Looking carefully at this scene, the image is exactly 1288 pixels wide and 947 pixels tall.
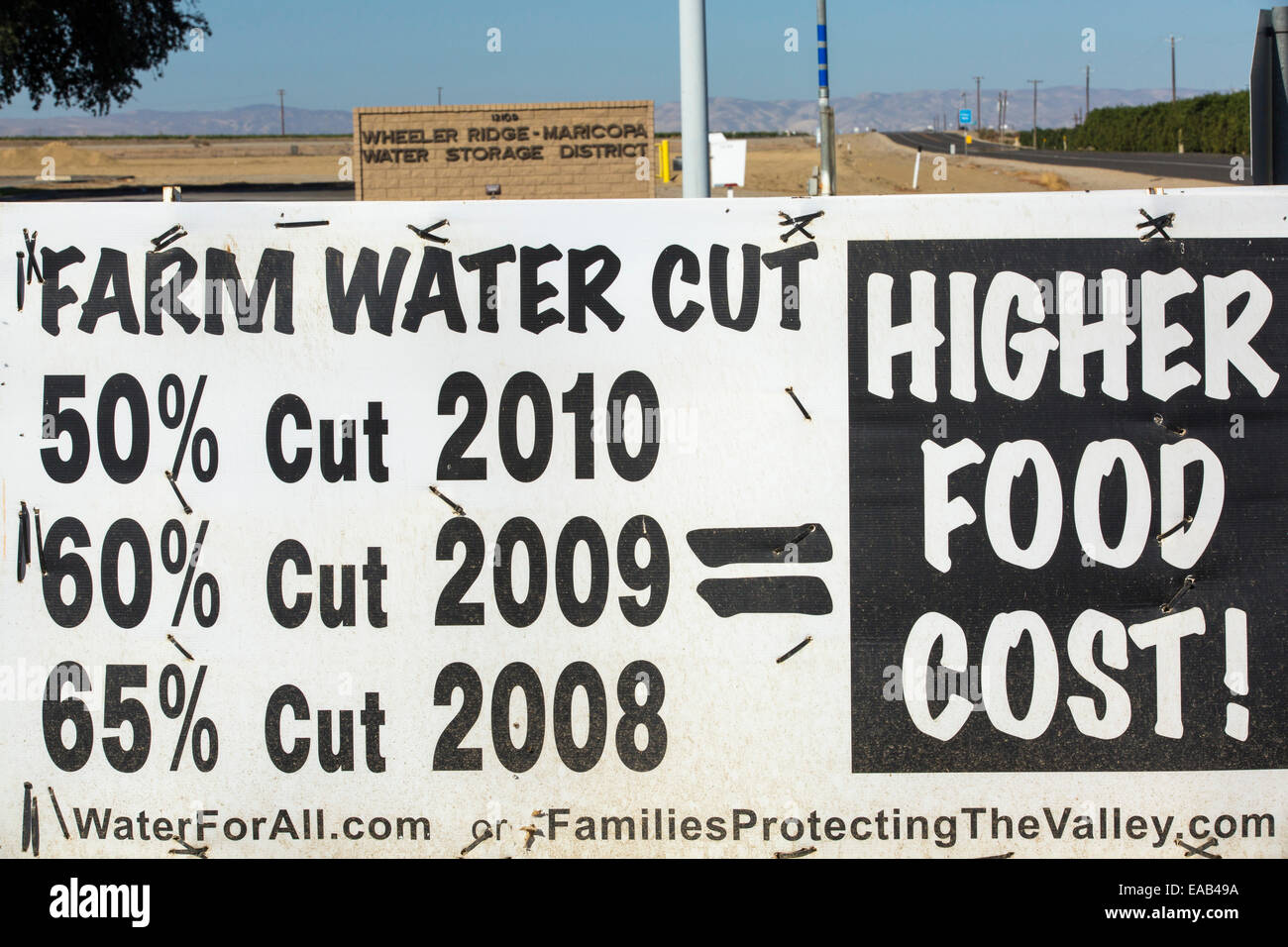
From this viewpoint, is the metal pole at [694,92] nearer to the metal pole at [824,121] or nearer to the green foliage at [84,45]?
the metal pole at [824,121]

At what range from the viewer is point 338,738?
9.37 ft

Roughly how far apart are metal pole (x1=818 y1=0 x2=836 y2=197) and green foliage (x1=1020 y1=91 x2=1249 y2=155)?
4585 centimetres

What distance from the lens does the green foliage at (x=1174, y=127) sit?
70.9m

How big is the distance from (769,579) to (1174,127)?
9031 cm

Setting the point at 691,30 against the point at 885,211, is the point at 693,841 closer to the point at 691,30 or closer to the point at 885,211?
the point at 885,211

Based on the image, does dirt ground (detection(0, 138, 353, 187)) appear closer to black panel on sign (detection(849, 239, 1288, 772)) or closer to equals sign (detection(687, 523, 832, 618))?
equals sign (detection(687, 523, 832, 618))

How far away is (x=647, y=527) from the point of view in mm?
2834

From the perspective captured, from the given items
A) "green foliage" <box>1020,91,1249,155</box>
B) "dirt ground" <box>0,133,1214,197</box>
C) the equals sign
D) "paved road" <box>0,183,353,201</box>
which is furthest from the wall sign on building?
"green foliage" <box>1020,91,1249,155</box>

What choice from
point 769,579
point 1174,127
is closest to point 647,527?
point 769,579

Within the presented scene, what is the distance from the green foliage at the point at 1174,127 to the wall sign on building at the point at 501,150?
168ft

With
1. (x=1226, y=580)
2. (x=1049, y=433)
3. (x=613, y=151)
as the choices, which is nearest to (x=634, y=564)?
(x=1049, y=433)

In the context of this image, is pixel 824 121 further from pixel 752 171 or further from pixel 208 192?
pixel 208 192

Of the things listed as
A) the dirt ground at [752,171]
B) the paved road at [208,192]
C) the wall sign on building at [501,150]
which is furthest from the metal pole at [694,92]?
the paved road at [208,192]

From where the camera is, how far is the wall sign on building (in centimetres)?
1722
